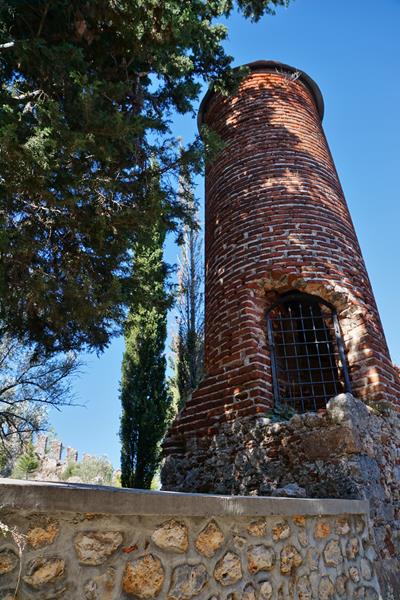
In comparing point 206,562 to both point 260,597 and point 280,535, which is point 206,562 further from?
point 280,535

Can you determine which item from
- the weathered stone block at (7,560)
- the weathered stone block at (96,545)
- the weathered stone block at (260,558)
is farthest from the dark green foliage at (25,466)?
the weathered stone block at (7,560)

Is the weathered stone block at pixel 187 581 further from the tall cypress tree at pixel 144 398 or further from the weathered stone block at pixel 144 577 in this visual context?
the tall cypress tree at pixel 144 398

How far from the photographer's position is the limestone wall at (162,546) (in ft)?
4.59

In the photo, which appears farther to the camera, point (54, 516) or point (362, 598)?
point (362, 598)

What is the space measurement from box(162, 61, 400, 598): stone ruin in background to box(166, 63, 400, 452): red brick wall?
0.02 meters

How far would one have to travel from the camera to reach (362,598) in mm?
2906

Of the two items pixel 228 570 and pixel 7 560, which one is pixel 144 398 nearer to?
pixel 228 570

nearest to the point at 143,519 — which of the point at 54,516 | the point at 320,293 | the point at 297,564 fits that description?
the point at 54,516

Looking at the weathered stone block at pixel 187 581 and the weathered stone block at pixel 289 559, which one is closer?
the weathered stone block at pixel 187 581

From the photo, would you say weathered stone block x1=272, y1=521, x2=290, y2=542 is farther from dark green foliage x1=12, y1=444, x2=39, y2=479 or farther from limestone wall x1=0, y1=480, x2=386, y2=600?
dark green foliage x1=12, y1=444, x2=39, y2=479

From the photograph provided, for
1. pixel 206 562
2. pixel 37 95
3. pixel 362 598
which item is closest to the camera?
pixel 206 562

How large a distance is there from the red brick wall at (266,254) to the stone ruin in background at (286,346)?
2cm

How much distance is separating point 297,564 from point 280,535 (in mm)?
253

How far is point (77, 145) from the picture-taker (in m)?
3.60
